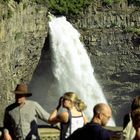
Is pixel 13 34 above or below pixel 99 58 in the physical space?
above

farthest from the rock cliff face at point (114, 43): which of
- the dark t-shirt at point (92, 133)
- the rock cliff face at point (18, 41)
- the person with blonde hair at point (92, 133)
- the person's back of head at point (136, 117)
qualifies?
the person's back of head at point (136, 117)

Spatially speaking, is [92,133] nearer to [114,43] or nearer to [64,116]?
[64,116]

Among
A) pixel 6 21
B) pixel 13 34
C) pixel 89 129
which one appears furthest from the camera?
pixel 13 34

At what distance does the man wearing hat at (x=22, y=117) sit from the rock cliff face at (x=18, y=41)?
1011cm

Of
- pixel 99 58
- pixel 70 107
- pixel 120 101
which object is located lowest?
pixel 120 101

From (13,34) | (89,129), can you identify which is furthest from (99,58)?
(89,129)

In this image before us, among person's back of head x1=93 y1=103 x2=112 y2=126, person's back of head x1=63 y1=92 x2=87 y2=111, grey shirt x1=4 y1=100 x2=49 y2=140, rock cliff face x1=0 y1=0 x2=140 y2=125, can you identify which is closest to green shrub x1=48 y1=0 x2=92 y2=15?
rock cliff face x1=0 y1=0 x2=140 y2=125

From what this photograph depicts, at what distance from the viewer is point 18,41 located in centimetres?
2194

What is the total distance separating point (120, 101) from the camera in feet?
98.4

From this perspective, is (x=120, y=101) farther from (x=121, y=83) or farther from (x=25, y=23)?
(x=25, y=23)

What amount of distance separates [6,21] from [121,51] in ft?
36.7

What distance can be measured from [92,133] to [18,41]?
16320 mm

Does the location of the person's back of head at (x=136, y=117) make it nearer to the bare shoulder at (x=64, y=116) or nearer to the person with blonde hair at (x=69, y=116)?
the person with blonde hair at (x=69, y=116)

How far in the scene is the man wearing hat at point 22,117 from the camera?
7.80 m
